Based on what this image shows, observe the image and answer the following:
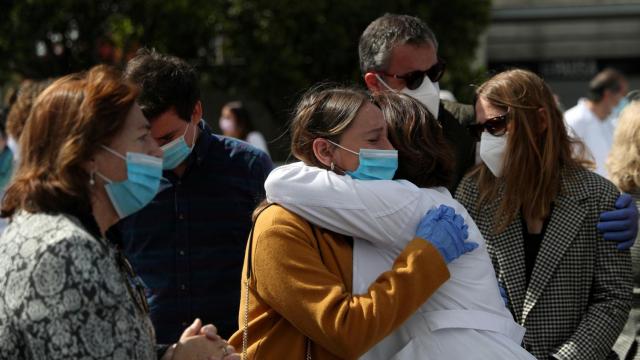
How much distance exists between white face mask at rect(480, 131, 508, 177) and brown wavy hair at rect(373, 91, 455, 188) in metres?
0.68

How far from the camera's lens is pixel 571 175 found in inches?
147

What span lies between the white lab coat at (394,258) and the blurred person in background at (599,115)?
6.26 metres

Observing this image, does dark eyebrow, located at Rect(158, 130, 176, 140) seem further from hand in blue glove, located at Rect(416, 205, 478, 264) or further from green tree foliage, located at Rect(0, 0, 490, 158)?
green tree foliage, located at Rect(0, 0, 490, 158)

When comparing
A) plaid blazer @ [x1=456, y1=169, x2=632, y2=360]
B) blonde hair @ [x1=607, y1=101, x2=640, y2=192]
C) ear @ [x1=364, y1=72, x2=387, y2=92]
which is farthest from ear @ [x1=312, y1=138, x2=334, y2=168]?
blonde hair @ [x1=607, y1=101, x2=640, y2=192]

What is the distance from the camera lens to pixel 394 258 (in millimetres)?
2953

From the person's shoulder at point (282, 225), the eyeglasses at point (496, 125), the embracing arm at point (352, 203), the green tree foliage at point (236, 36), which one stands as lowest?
the green tree foliage at point (236, 36)

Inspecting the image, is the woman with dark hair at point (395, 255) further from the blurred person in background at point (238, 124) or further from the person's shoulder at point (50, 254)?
the blurred person in background at point (238, 124)

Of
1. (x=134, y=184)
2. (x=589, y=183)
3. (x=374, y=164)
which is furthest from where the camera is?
(x=589, y=183)


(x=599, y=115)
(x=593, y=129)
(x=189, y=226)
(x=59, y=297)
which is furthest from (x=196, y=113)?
(x=599, y=115)

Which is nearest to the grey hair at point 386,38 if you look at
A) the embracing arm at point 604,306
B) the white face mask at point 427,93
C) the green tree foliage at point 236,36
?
the white face mask at point 427,93

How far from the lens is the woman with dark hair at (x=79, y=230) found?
2277 millimetres

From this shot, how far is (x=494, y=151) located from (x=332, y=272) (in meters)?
1.20

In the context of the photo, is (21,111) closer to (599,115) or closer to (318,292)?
(318,292)

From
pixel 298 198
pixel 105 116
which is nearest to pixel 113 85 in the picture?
pixel 105 116
